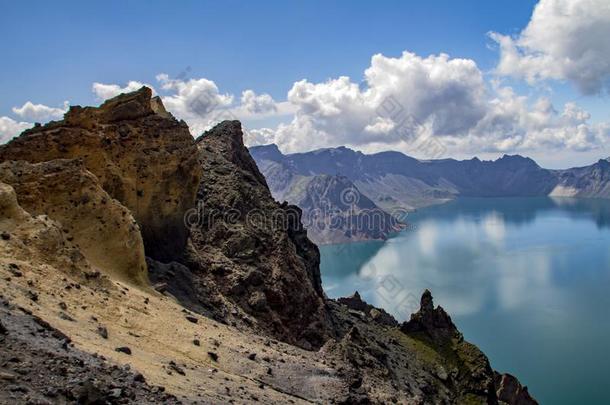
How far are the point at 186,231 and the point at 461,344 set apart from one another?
42.9 m

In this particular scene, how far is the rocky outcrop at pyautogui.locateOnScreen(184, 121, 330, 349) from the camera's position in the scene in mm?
38906

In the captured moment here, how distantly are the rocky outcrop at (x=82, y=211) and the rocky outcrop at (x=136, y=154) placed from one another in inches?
218

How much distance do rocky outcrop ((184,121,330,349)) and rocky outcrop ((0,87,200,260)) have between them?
2.58 meters

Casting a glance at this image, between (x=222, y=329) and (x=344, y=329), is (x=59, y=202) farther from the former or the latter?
(x=344, y=329)

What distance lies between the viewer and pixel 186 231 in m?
40.9

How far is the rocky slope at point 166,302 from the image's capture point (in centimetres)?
1418

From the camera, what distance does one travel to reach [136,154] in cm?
3688

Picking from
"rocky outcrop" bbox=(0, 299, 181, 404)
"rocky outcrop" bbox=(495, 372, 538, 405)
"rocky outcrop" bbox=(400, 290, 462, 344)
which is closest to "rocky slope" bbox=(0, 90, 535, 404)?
"rocky outcrop" bbox=(0, 299, 181, 404)

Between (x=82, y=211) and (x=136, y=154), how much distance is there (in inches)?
396

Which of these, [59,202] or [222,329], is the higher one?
[59,202]

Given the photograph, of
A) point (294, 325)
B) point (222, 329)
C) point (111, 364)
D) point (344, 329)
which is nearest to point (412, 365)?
point (344, 329)

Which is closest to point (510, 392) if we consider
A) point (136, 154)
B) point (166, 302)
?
point (136, 154)

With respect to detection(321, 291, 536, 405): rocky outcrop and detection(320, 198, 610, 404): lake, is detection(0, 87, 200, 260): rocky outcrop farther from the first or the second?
detection(320, 198, 610, 404): lake

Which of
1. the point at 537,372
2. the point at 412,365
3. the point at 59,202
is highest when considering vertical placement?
the point at 59,202
